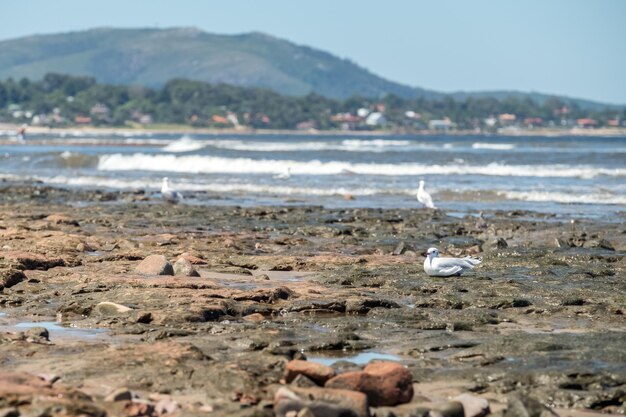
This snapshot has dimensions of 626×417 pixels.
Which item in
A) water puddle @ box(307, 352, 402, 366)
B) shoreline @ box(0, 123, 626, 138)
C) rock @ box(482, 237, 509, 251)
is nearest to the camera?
water puddle @ box(307, 352, 402, 366)

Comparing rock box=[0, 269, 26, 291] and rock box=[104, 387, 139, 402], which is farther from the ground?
rock box=[104, 387, 139, 402]

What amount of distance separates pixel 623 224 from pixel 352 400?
14753 millimetres

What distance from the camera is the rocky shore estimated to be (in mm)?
7348

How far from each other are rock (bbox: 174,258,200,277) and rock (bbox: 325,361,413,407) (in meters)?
5.34

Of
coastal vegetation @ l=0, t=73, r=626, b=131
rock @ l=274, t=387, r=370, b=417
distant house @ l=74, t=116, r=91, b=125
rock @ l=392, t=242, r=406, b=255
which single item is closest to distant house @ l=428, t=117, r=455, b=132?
coastal vegetation @ l=0, t=73, r=626, b=131

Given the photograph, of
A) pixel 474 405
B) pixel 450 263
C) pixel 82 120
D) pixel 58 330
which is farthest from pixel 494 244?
pixel 82 120

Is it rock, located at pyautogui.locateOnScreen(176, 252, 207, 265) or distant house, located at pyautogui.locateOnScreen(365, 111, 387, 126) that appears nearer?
rock, located at pyautogui.locateOnScreen(176, 252, 207, 265)

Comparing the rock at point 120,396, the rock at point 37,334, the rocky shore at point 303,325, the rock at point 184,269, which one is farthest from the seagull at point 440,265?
the rock at point 120,396

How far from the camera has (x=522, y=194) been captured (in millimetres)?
28609

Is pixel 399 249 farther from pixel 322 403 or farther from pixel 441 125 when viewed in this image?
pixel 441 125

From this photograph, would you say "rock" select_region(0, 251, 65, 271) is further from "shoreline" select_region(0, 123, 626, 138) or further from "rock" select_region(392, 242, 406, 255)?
"shoreline" select_region(0, 123, 626, 138)

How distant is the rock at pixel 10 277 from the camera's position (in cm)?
1170

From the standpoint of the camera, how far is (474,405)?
23.7 feet

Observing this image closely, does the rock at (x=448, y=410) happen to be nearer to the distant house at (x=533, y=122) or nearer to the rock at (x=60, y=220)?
the rock at (x=60, y=220)
